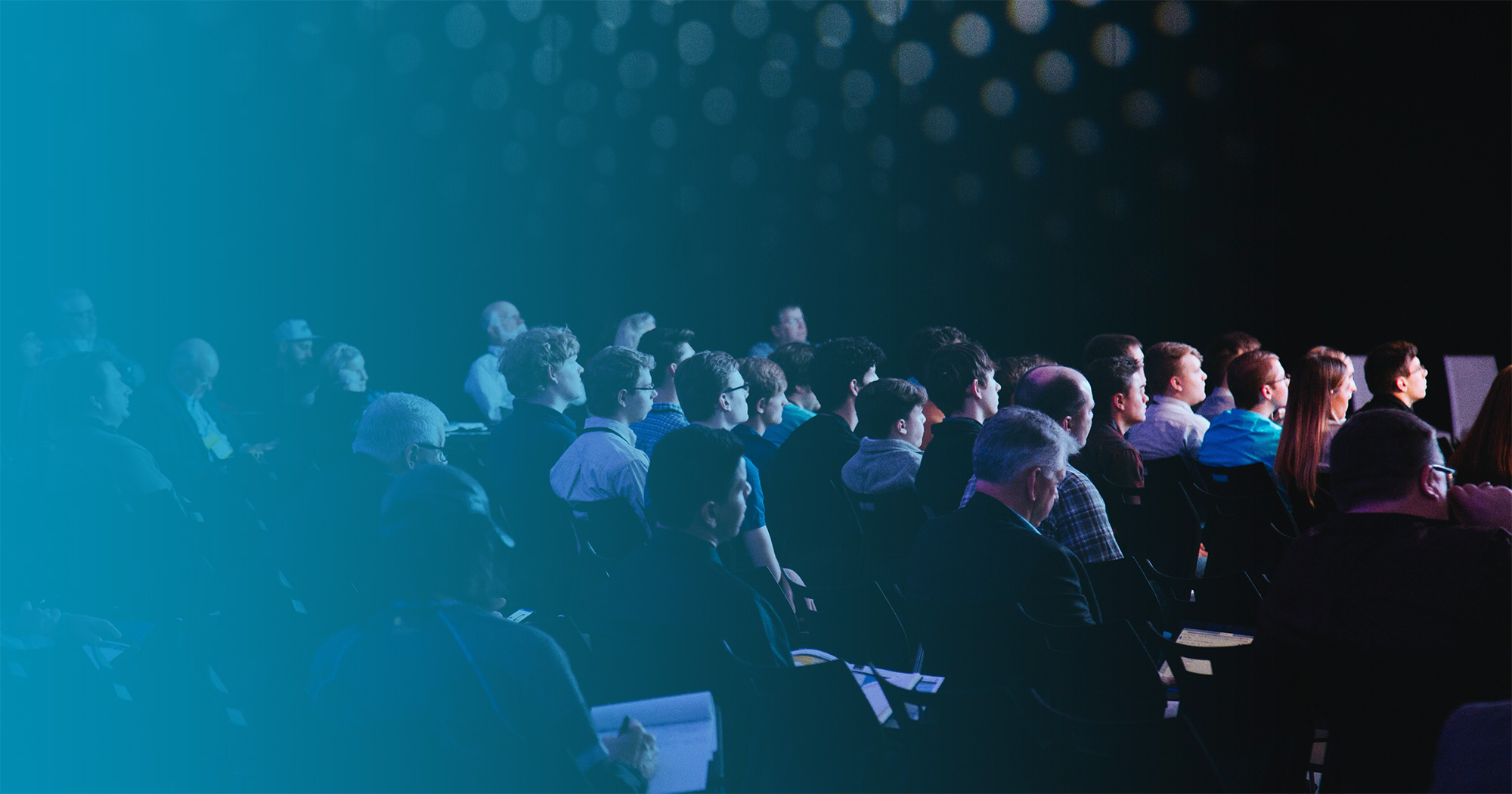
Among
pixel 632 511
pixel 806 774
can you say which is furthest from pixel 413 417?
pixel 806 774

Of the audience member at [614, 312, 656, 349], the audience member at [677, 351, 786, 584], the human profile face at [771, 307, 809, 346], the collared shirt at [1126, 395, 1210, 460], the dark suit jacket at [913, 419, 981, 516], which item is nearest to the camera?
the dark suit jacket at [913, 419, 981, 516]

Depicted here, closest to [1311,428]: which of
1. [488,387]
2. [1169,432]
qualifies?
[1169,432]

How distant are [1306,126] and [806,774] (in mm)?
8467

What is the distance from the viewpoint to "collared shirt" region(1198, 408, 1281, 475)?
411 cm

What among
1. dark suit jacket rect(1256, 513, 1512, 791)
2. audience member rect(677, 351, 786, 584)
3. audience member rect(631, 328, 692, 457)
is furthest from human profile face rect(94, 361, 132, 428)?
dark suit jacket rect(1256, 513, 1512, 791)

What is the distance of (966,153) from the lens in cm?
948

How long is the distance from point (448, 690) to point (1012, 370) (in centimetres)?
322

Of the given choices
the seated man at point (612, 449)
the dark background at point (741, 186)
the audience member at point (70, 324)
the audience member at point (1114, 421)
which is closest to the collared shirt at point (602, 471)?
the seated man at point (612, 449)

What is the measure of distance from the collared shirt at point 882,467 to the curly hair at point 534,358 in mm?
1054

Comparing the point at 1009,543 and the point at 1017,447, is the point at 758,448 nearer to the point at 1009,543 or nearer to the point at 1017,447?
the point at 1017,447

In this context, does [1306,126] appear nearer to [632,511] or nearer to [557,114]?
[557,114]

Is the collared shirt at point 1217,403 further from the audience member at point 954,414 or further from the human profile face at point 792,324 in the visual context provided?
the human profile face at point 792,324

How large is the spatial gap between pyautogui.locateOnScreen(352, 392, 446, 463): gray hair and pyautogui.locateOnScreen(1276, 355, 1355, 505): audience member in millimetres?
2877

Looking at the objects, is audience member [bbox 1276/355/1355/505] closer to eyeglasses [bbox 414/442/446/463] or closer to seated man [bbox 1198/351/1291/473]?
seated man [bbox 1198/351/1291/473]
